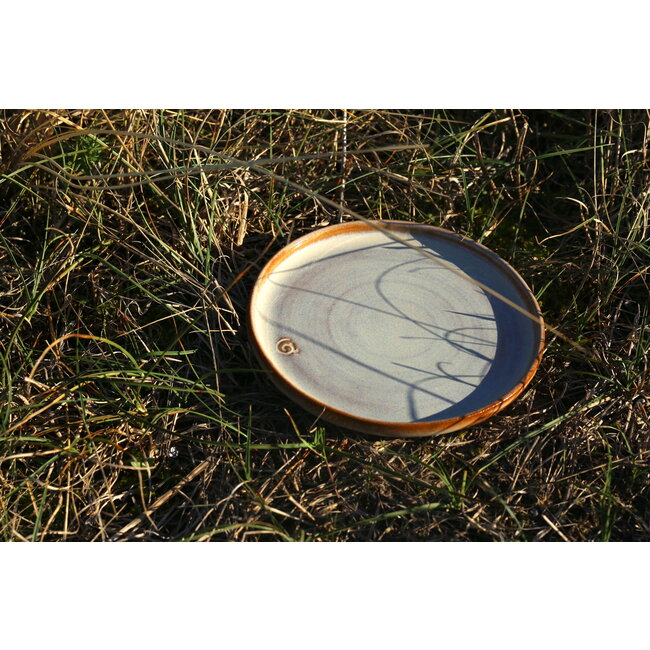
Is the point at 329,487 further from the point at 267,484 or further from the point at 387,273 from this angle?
the point at 387,273

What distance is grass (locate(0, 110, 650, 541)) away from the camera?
175 centimetres

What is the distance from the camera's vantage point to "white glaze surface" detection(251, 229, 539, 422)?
6.18ft

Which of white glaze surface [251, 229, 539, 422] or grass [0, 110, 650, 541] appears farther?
white glaze surface [251, 229, 539, 422]

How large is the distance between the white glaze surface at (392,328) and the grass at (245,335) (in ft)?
0.32

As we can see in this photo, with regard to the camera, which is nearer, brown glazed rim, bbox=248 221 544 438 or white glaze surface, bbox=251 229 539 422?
brown glazed rim, bbox=248 221 544 438

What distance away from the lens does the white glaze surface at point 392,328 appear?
6.18 feet

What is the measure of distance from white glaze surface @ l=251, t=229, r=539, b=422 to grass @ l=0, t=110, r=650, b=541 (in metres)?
0.10

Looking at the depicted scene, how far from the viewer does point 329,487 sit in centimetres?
179

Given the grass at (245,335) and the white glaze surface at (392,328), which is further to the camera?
the white glaze surface at (392,328)

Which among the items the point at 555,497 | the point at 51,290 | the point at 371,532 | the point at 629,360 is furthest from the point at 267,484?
the point at 629,360

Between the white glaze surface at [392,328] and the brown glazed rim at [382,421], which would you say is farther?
the white glaze surface at [392,328]

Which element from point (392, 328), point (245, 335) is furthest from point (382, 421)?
point (245, 335)

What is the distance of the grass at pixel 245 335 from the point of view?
175 centimetres

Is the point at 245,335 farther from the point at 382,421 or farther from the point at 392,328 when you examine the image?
the point at 382,421
